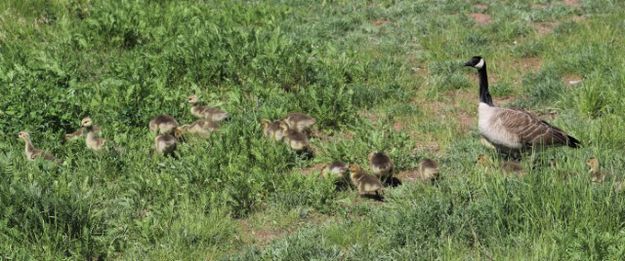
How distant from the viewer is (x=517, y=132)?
8984 millimetres

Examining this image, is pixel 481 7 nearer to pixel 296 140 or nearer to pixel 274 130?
pixel 274 130

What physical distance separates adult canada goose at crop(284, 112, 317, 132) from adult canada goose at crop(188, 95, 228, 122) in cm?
106

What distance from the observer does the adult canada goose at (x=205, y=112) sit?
36.1ft

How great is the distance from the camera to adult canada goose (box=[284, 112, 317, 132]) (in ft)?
34.4

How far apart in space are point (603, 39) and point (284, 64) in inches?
A: 223

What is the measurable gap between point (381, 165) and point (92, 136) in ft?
12.7

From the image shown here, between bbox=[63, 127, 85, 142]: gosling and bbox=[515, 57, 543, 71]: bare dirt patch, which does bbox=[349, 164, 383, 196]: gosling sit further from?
bbox=[515, 57, 543, 71]: bare dirt patch

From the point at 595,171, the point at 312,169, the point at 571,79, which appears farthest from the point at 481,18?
the point at 595,171

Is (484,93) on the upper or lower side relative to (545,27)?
upper

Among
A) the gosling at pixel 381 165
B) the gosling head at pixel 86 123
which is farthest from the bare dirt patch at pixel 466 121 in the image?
the gosling head at pixel 86 123

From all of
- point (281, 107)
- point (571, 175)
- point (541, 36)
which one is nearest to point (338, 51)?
point (281, 107)

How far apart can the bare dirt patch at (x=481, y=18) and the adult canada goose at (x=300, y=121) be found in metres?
6.26

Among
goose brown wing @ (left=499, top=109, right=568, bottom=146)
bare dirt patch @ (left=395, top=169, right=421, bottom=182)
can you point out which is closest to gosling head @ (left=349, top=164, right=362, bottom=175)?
bare dirt patch @ (left=395, top=169, right=421, bottom=182)

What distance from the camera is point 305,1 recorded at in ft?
56.5
